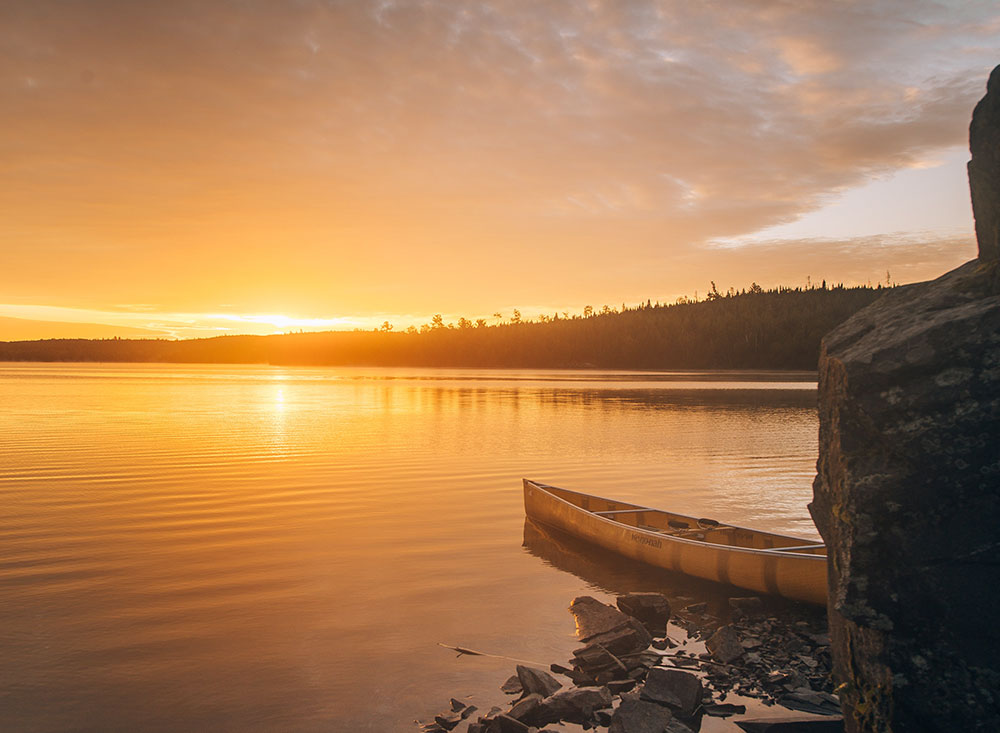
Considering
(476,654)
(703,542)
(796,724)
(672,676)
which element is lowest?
(476,654)

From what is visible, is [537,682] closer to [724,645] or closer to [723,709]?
[723,709]

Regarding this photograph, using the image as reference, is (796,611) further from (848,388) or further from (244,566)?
(244,566)

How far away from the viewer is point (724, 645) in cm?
803

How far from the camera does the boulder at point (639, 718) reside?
6074 mm

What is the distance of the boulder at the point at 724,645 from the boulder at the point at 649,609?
696mm

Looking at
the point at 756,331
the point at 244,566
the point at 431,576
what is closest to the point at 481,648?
the point at 431,576

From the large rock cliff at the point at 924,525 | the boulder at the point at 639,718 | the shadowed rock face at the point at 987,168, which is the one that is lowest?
the boulder at the point at 639,718

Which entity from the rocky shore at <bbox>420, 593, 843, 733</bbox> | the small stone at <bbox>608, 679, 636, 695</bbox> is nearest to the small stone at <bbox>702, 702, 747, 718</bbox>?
the rocky shore at <bbox>420, 593, 843, 733</bbox>

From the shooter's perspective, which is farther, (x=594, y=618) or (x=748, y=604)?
(x=748, y=604)

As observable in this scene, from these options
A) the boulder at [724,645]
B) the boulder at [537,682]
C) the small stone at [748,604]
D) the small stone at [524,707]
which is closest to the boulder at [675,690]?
the boulder at [537,682]

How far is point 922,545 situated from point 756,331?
135258 millimetres

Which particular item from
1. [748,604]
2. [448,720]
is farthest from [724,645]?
[448,720]

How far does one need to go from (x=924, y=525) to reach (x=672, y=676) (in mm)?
2939

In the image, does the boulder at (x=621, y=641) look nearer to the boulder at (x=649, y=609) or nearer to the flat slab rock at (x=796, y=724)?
the boulder at (x=649, y=609)
